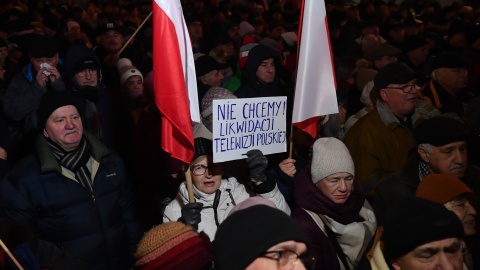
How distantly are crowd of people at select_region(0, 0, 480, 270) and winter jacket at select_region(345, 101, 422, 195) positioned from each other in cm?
1

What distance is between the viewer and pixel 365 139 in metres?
5.92

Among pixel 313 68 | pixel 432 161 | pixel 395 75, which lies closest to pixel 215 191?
pixel 313 68

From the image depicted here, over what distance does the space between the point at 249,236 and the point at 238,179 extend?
10.2 ft

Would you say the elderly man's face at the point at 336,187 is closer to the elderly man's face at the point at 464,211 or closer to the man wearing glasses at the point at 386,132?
the elderly man's face at the point at 464,211

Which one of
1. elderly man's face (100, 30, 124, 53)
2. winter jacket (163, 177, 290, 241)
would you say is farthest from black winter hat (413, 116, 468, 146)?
elderly man's face (100, 30, 124, 53)

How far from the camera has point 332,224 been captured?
4551mm

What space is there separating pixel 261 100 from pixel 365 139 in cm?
116

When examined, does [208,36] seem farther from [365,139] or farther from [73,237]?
[73,237]

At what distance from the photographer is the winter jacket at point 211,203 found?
483cm

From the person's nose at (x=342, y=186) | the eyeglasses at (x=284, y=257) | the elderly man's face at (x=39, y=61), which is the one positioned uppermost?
the elderly man's face at (x=39, y=61)

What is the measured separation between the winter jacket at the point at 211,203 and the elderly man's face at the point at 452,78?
3.52m

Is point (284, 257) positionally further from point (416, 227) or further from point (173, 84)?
point (173, 84)

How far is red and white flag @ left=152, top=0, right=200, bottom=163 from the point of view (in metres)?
4.86

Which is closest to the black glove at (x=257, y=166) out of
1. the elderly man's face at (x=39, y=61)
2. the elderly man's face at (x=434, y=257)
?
the elderly man's face at (x=434, y=257)
